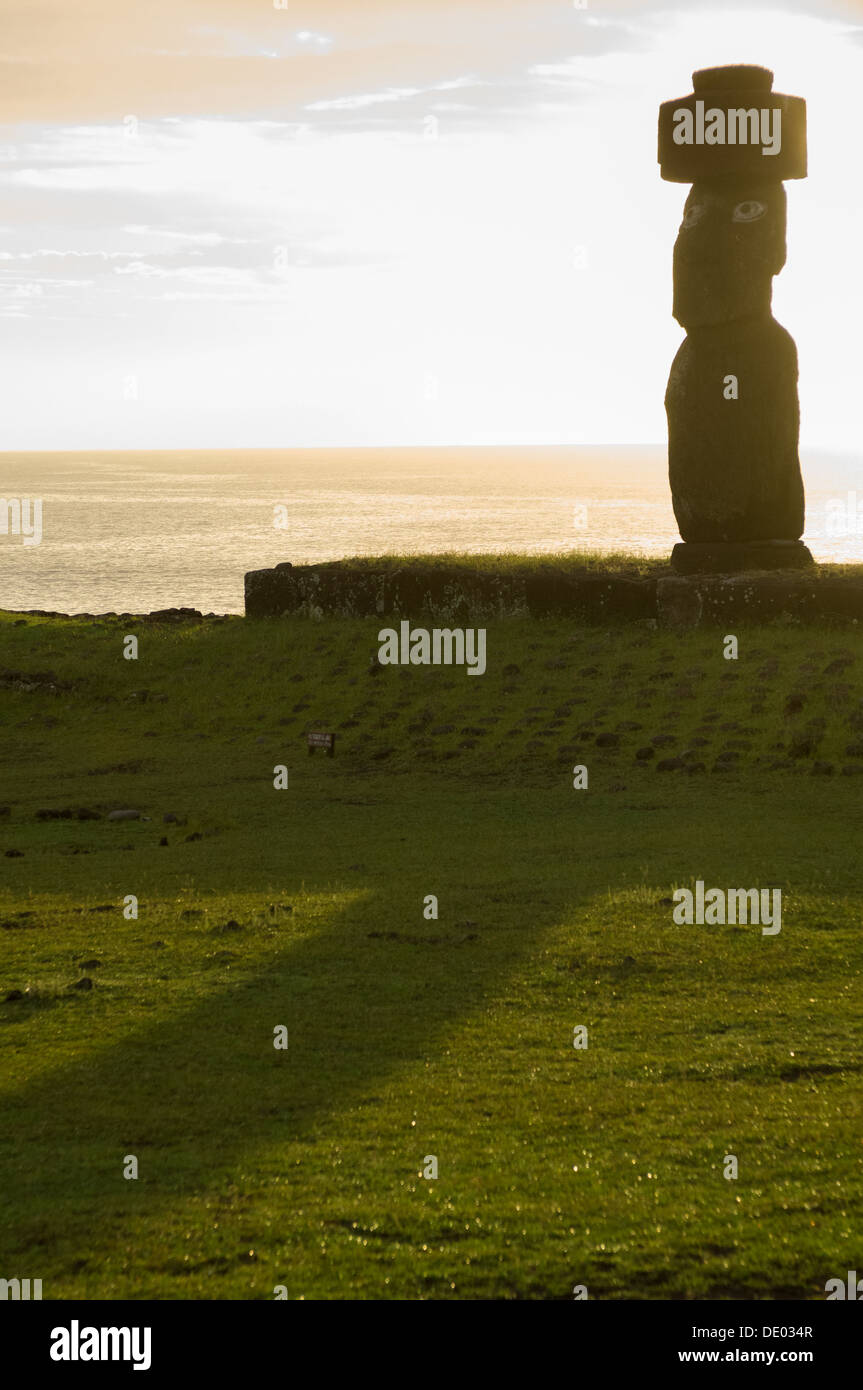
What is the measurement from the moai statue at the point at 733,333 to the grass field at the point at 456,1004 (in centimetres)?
286

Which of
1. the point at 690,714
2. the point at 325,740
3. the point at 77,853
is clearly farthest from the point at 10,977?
the point at 690,714

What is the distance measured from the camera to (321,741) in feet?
73.8

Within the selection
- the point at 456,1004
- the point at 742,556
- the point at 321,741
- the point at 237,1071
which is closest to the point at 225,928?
the point at 456,1004

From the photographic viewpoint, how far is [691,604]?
989 inches

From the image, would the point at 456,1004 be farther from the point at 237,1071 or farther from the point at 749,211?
the point at 749,211

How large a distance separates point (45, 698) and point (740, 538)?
1287 cm

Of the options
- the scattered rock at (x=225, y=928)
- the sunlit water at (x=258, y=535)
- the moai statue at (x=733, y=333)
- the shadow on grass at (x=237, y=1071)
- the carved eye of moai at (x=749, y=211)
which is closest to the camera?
the shadow on grass at (x=237, y=1071)

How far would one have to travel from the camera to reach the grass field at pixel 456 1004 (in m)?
6.80

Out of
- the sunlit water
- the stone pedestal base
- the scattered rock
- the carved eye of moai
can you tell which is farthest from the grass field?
the sunlit water

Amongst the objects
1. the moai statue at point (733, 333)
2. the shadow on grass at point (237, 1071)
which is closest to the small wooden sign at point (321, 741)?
the moai statue at point (733, 333)

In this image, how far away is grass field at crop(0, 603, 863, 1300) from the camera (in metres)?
6.80

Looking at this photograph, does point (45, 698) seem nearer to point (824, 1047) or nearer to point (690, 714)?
point (690, 714)

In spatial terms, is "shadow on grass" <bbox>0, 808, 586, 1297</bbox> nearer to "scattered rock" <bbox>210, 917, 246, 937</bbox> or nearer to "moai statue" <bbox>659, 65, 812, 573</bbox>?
"scattered rock" <bbox>210, 917, 246, 937</bbox>

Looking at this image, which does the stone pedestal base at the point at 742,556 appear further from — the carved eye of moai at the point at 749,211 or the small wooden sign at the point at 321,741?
the small wooden sign at the point at 321,741
